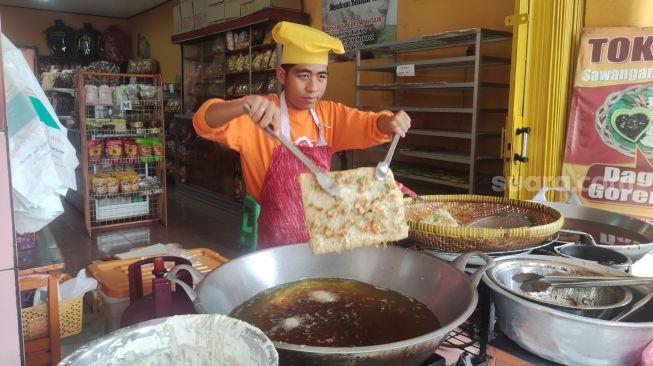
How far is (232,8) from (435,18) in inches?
130

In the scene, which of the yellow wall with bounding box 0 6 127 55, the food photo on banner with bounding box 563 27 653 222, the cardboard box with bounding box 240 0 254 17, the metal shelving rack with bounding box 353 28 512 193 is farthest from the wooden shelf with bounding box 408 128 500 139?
the yellow wall with bounding box 0 6 127 55

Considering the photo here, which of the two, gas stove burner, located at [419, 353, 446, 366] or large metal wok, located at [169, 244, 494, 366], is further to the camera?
gas stove burner, located at [419, 353, 446, 366]

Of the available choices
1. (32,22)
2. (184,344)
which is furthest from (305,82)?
(32,22)

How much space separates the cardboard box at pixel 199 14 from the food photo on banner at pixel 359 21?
243cm

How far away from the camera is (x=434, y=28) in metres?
4.74

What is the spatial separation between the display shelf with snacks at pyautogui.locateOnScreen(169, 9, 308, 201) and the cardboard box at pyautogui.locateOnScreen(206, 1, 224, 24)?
0.16 m

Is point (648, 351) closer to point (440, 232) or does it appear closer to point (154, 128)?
point (440, 232)

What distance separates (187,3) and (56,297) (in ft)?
23.0

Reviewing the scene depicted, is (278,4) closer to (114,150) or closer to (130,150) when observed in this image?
(130,150)

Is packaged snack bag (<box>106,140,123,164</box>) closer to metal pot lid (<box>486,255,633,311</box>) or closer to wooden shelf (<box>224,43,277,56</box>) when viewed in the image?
wooden shelf (<box>224,43,277,56</box>)

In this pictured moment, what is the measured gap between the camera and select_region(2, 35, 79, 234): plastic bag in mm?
1397

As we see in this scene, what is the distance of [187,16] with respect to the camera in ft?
26.2

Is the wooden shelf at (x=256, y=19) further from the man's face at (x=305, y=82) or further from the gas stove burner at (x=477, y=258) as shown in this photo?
the gas stove burner at (x=477, y=258)

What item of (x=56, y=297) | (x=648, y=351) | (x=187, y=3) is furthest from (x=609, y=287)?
(x=187, y=3)
